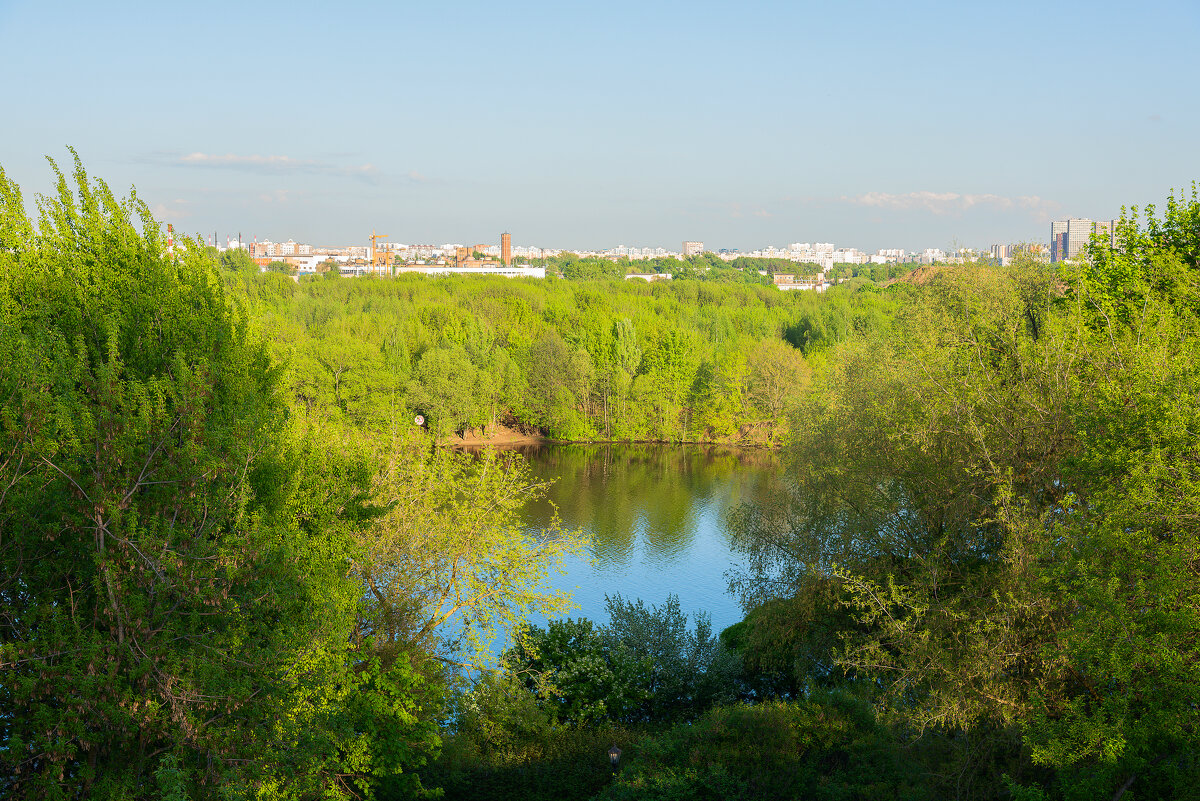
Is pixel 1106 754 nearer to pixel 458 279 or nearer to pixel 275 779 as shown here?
pixel 275 779

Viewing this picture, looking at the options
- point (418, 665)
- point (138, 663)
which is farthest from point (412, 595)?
point (138, 663)

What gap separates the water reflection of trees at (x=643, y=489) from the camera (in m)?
→ 30.6

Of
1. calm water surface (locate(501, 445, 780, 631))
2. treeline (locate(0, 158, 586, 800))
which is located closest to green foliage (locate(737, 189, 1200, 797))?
calm water surface (locate(501, 445, 780, 631))

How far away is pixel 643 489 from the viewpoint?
3900 cm

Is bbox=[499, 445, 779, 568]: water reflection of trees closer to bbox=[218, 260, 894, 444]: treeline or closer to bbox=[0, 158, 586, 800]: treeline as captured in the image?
bbox=[218, 260, 894, 444]: treeline

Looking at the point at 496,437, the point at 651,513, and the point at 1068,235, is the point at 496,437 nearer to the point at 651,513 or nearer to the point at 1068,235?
the point at 651,513

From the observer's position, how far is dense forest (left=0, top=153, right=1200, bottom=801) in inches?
309

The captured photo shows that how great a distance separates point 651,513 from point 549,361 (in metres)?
20.5

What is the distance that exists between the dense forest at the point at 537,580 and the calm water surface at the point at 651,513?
3.57 meters

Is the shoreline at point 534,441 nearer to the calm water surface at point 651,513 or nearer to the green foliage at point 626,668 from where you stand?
the calm water surface at point 651,513

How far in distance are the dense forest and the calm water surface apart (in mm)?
3565

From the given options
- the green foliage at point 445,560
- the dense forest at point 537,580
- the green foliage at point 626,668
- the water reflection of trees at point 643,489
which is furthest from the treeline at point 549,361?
the dense forest at point 537,580

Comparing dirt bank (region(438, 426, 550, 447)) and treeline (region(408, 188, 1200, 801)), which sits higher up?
treeline (region(408, 188, 1200, 801))

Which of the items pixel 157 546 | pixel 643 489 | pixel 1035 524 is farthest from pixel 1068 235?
pixel 157 546
